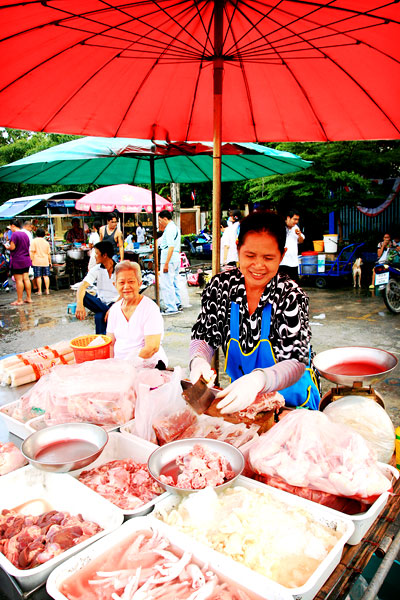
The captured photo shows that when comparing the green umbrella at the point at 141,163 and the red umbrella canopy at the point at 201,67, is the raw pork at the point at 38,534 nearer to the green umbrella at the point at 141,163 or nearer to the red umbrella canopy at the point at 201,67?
the green umbrella at the point at 141,163

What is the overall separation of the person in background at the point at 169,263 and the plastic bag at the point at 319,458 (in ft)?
22.7

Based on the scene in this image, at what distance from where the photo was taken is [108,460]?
76.0 inches

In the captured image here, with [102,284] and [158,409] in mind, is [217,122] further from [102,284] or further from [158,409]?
[102,284]

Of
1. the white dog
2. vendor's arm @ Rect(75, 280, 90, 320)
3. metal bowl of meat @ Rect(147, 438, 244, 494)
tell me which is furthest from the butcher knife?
the white dog

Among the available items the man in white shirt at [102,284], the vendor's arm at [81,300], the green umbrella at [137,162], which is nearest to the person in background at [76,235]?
the green umbrella at [137,162]

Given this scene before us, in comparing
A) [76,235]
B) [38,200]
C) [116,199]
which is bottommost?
[76,235]

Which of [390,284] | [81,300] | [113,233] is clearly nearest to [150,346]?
[81,300]

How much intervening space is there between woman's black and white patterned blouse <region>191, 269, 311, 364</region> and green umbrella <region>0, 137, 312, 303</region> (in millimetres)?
414

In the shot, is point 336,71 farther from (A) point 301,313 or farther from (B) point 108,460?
(B) point 108,460

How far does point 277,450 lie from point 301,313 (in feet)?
2.95

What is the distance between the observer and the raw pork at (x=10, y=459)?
1.76m

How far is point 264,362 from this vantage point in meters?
2.31

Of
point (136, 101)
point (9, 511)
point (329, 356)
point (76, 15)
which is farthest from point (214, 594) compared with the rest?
point (136, 101)

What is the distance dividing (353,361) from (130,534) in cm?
143
